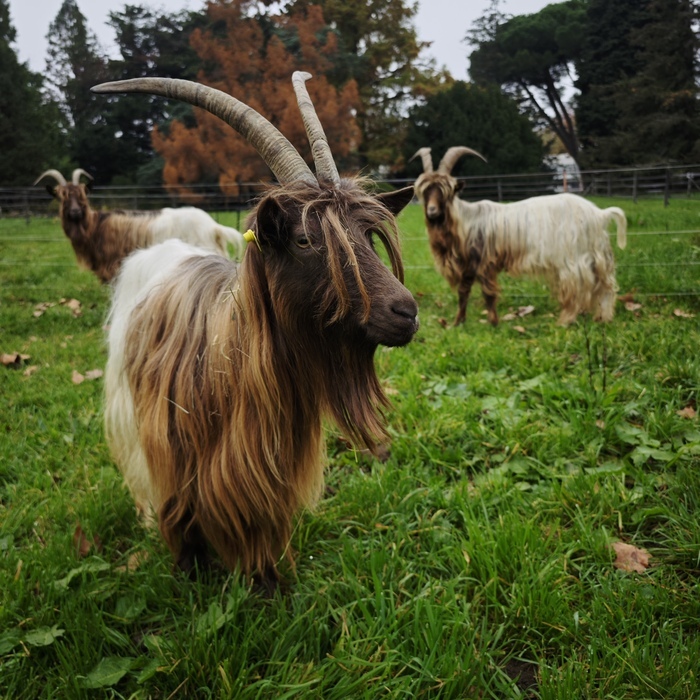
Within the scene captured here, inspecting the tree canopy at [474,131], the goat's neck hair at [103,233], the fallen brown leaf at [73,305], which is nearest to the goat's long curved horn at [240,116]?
the fallen brown leaf at [73,305]

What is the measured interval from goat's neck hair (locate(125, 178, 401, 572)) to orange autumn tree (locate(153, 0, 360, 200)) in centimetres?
1017

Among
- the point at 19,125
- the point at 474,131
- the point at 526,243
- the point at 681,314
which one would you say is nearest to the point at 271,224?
the point at 681,314

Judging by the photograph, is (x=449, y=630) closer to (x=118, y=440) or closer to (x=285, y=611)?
(x=285, y=611)

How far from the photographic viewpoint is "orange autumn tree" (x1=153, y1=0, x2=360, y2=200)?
41.1 feet

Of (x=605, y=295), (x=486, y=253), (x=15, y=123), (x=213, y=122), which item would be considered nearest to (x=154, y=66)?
(x=213, y=122)

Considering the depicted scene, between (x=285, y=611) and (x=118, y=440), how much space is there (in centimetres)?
128

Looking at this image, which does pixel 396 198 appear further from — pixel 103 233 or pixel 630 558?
pixel 103 233

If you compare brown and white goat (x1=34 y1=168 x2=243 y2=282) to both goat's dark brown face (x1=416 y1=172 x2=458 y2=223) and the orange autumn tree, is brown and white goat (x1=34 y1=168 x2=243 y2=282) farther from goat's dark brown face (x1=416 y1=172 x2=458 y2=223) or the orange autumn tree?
the orange autumn tree

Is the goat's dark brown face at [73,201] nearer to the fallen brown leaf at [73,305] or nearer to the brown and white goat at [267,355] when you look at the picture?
the fallen brown leaf at [73,305]

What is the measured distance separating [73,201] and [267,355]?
24.6 feet

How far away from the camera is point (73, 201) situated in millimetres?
7797

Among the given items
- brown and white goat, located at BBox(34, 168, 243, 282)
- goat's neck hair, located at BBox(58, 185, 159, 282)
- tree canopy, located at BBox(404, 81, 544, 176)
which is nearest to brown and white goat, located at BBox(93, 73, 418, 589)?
brown and white goat, located at BBox(34, 168, 243, 282)

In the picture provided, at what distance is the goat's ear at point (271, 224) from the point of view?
5.29 feet

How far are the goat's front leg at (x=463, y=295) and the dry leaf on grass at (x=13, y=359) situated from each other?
14.5 ft
